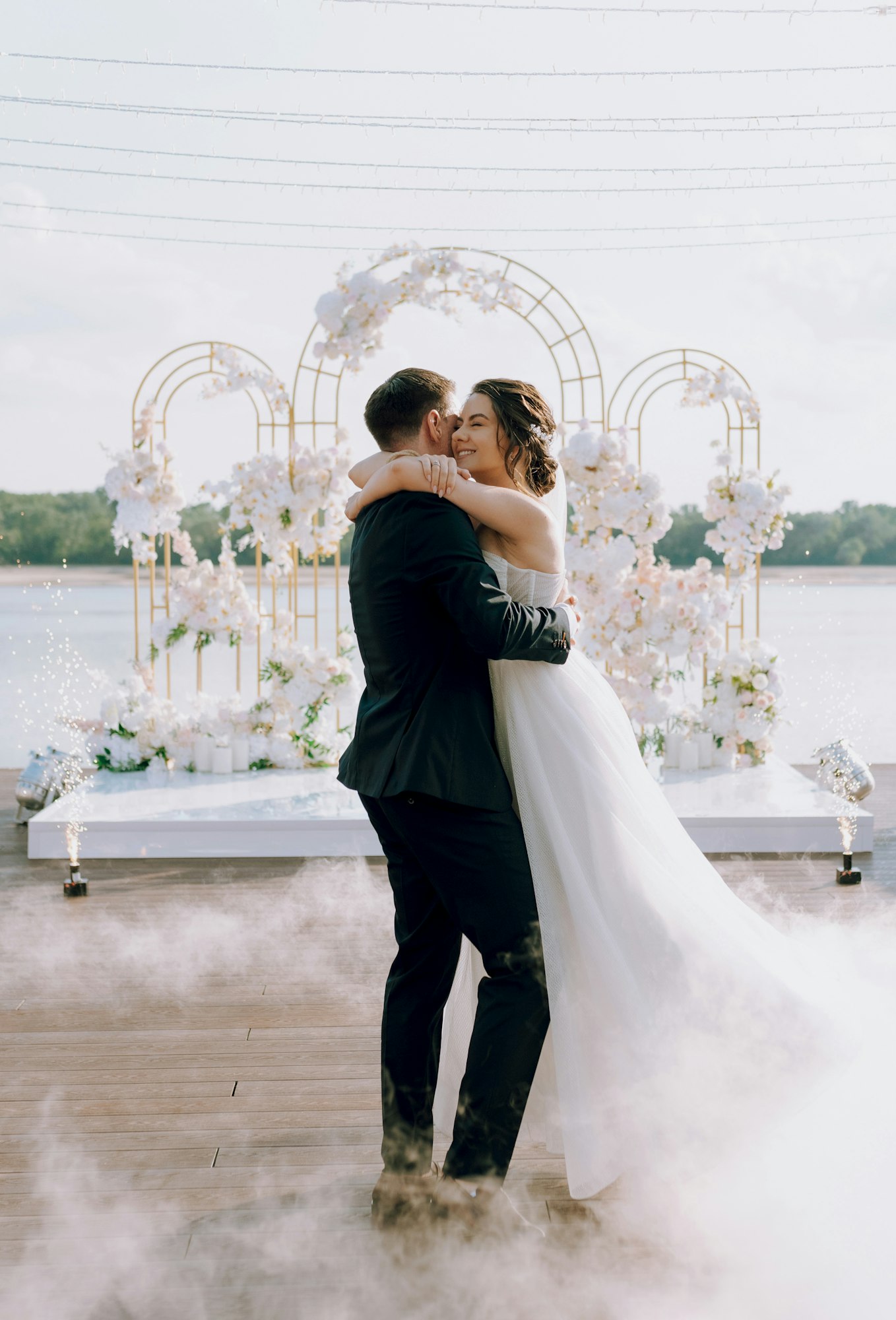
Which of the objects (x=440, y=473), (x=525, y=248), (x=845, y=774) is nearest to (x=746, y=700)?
(x=845, y=774)

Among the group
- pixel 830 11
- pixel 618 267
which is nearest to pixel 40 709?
pixel 618 267

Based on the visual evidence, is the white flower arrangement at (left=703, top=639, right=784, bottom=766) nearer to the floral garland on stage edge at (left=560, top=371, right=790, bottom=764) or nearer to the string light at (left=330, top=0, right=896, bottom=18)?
the floral garland on stage edge at (left=560, top=371, right=790, bottom=764)

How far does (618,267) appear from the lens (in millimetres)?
10258

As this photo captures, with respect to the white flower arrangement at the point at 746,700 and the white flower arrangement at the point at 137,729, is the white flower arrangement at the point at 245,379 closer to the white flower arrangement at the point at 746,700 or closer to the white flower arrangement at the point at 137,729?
the white flower arrangement at the point at 137,729

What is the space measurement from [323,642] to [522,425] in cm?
1756

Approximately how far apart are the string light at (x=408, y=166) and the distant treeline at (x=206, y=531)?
244 cm

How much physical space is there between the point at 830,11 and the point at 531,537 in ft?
20.3

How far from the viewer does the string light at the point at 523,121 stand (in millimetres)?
7410

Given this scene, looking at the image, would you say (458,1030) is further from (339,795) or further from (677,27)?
(677,27)

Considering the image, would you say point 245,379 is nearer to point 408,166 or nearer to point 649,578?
point 649,578

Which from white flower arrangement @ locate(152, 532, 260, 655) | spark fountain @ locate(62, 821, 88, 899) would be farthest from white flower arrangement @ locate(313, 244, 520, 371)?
spark fountain @ locate(62, 821, 88, 899)

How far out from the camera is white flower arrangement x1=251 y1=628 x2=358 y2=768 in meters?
6.48

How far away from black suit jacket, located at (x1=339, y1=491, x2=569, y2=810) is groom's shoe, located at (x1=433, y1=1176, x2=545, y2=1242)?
682 mm

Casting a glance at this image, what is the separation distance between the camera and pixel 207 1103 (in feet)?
9.42
